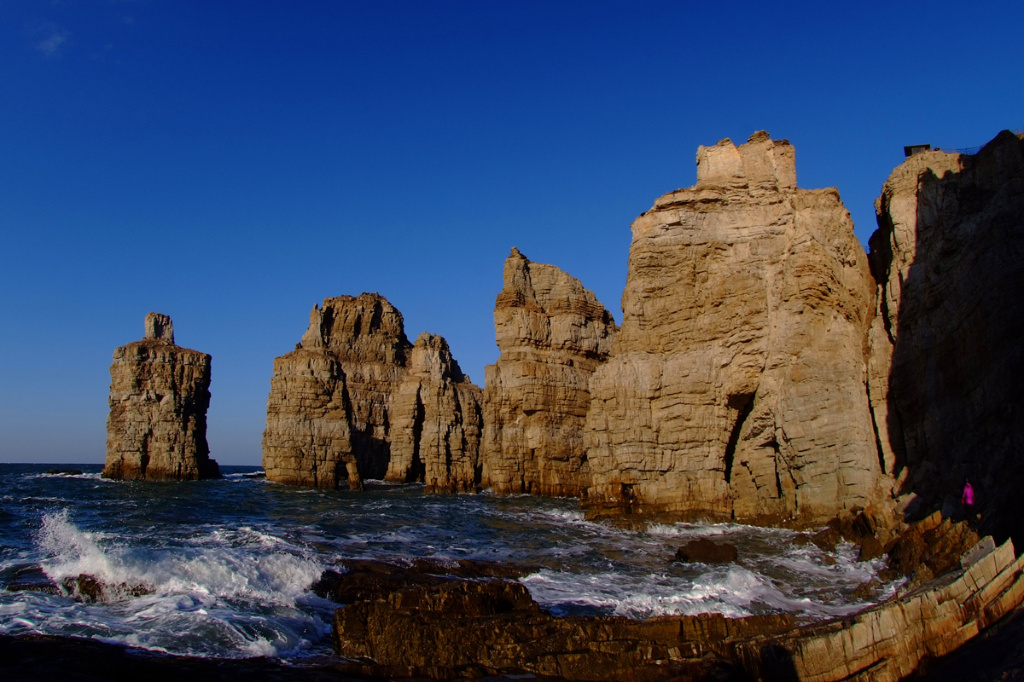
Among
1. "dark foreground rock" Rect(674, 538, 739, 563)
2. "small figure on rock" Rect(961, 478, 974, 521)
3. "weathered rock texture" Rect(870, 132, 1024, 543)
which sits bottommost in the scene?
"dark foreground rock" Rect(674, 538, 739, 563)

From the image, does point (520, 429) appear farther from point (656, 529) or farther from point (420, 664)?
point (420, 664)

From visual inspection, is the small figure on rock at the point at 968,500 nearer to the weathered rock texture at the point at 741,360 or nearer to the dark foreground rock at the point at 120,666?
the weathered rock texture at the point at 741,360

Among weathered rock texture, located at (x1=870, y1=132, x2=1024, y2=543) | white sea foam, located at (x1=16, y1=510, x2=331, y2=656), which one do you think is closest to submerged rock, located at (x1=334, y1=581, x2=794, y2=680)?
white sea foam, located at (x1=16, y1=510, x2=331, y2=656)

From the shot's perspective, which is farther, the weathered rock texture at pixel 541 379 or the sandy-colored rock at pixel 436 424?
the sandy-colored rock at pixel 436 424

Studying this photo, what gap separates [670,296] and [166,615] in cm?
2187

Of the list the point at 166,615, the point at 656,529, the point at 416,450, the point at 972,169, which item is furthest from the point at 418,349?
the point at 166,615

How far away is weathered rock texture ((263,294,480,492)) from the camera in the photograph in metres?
56.9

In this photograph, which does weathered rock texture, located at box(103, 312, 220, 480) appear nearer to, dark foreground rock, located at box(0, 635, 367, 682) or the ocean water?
the ocean water

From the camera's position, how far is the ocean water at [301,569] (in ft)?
35.8

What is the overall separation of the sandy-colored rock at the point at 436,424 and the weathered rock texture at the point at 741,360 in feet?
84.9

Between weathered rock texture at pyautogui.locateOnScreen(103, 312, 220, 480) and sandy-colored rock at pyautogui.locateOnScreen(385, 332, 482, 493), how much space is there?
17.2m

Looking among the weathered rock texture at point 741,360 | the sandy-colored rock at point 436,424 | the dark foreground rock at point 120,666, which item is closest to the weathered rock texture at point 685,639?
the dark foreground rock at point 120,666

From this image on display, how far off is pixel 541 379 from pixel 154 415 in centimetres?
3495

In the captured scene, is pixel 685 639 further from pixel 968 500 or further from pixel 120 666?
pixel 968 500
